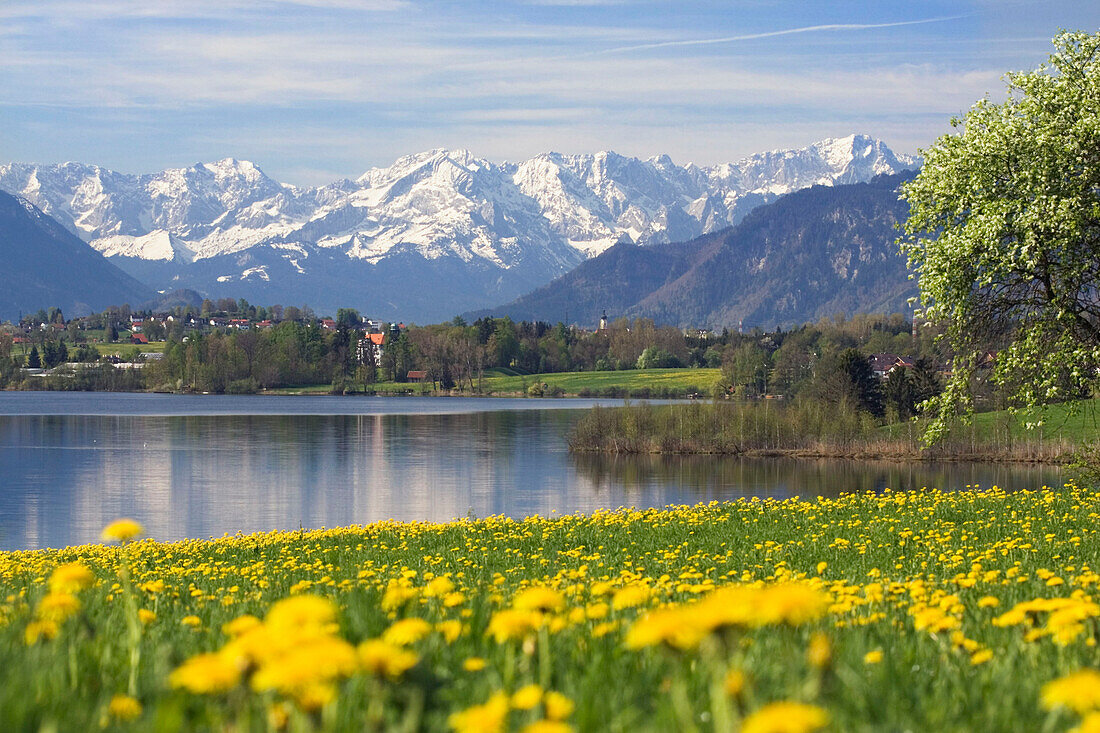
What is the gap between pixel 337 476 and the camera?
2569 inches

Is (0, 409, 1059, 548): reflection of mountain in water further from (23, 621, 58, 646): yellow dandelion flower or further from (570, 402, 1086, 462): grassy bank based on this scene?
(23, 621, 58, 646): yellow dandelion flower

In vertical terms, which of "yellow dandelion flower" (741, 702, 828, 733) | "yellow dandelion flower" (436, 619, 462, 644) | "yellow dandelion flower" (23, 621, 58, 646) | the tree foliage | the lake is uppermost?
the tree foliage

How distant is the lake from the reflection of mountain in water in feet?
0.44

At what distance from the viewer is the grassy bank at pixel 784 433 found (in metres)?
76.4

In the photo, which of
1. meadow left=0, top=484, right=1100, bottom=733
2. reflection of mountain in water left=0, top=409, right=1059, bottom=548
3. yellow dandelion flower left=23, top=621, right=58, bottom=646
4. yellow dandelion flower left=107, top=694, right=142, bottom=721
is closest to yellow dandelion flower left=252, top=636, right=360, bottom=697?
meadow left=0, top=484, right=1100, bottom=733

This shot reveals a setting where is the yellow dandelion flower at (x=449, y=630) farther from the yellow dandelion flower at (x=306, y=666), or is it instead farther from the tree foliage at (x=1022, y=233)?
the tree foliage at (x=1022, y=233)

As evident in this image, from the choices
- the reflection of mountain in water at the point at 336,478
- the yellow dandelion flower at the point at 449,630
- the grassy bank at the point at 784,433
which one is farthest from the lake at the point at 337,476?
the yellow dandelion flower at the point at 449,630

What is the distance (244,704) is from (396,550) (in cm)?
1464

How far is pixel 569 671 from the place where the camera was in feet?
16.3

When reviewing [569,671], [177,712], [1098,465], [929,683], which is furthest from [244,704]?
[1098,465]

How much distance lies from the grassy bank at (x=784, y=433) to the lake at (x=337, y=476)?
328cm

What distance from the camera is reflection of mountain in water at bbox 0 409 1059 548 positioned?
47562mm

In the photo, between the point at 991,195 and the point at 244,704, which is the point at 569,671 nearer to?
the point at 244,704

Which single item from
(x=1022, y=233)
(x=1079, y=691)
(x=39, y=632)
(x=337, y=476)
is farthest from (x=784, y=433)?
(x=1079, y=691)
